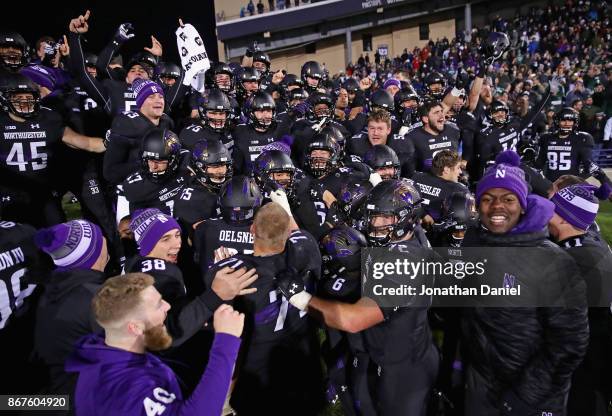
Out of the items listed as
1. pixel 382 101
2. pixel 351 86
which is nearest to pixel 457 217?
pixel 382 101

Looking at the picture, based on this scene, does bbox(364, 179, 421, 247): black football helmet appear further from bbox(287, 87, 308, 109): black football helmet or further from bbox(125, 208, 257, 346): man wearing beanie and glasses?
bbox(287, 87, 308, 109): black football helmet

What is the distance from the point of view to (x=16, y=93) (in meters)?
5.40

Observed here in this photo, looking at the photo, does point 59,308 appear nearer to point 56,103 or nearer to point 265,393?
point 265,393

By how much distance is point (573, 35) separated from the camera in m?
24.2

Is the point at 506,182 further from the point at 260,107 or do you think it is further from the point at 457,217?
the point at 260,107

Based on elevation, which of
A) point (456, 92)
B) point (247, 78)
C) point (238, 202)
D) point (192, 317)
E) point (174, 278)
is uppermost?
point (247, 78)

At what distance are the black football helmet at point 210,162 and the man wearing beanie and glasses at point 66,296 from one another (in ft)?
5.31

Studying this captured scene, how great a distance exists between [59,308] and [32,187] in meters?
3.57

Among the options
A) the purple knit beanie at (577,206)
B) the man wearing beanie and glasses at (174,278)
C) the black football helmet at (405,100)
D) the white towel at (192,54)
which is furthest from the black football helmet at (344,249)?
the black football helmet at (405,100)

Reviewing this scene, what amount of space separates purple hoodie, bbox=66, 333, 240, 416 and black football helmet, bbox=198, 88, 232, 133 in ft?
13.9

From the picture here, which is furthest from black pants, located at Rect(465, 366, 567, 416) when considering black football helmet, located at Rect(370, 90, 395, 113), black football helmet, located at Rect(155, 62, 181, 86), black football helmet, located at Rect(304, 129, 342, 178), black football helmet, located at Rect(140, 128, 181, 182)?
black football helmet, located at Rect(155, 62, 181, 86)

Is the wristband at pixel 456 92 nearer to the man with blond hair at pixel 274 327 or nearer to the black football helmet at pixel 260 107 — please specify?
the black football helmet at pixel 260 107

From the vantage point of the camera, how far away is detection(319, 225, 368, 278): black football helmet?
11.8 ft

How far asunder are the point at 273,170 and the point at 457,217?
1.85 meters
